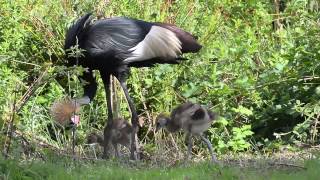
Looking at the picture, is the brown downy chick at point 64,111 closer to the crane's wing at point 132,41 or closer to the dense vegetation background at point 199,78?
the crane's wing at point 132,41

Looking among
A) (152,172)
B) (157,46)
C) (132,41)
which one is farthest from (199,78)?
(152,172)

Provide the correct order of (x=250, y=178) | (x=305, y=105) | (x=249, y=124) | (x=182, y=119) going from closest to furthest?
(x=250, y=178)
(x=182, y=119)
(x=305, y=105)
(x=249, y=124)

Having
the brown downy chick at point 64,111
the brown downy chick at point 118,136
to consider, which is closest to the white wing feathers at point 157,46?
the brown downy chick at point 118,136

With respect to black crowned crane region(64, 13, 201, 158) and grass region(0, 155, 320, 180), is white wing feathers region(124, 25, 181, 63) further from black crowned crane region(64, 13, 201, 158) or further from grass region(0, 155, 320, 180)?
grass region(0, 155, 320, 180)

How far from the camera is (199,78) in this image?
1038 centimetres

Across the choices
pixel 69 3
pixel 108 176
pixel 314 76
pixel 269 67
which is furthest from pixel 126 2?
pixel 108 176

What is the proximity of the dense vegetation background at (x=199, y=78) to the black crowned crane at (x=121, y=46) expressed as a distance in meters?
0.73

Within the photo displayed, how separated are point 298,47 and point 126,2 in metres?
2.50

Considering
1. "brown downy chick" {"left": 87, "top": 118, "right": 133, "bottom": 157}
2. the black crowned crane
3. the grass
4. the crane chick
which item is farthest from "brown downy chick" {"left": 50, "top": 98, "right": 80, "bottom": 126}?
the grass

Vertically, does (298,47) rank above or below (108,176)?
above

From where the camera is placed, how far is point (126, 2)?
1088cm

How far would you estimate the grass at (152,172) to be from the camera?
6.06 meters

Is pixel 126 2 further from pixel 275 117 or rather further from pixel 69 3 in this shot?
pixel 275 117

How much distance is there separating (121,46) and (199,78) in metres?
2.12
